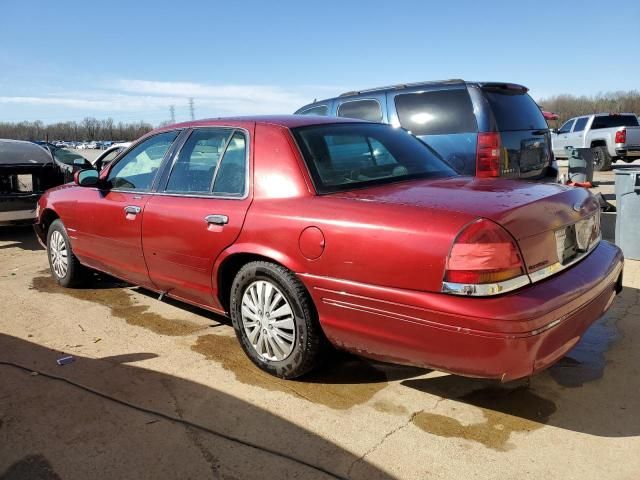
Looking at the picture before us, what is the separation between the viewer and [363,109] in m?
6.85

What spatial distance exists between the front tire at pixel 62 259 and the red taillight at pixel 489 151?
415 cm

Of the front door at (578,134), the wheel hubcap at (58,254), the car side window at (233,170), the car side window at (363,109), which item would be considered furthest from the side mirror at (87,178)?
the front door at (578,134)

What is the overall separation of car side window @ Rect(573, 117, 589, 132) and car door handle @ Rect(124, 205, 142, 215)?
16.6m

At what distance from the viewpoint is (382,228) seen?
103 inches

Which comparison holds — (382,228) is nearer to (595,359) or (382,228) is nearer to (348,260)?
(348,260)

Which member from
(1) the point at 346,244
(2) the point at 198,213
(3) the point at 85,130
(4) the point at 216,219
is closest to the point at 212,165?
(2) the point at 198,213

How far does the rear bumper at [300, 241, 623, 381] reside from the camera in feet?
7.78

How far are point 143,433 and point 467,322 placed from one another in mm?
1695

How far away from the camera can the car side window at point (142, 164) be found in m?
4.19

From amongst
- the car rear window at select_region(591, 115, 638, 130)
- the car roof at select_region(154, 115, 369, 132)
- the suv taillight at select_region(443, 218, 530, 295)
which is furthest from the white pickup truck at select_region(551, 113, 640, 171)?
the suv taillight at select_region(443, 218, 530, 295)

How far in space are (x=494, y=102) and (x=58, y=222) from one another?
461 centimetres

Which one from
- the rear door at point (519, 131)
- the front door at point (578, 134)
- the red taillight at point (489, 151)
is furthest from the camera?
the front door at point (578, 134)

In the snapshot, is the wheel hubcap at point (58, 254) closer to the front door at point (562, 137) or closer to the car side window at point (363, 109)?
the car side window at point (363, 109)

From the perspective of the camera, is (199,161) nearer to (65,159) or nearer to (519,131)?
(519,131)
